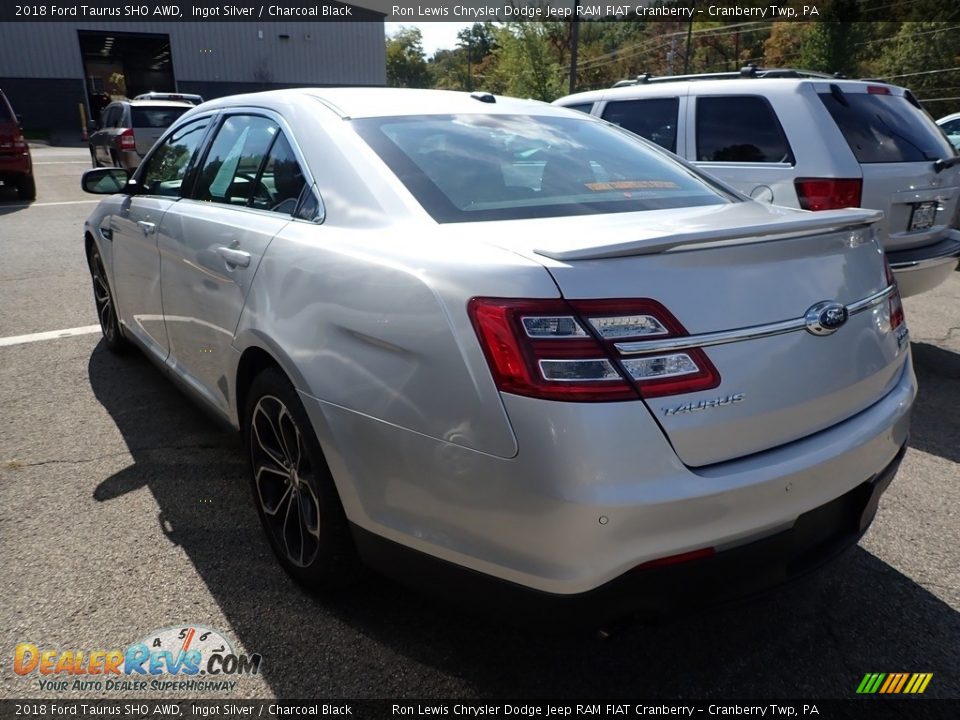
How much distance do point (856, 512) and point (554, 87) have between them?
44069 millimetres

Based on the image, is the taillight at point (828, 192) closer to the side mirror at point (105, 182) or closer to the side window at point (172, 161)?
the side window at point (172, 161)

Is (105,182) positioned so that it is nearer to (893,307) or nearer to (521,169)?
(521,169)

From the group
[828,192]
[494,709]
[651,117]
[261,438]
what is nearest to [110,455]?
[261,438]

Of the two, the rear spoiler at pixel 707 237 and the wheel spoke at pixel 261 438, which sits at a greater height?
the rear spoiler at pixel 707 237

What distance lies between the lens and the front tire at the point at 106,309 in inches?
183

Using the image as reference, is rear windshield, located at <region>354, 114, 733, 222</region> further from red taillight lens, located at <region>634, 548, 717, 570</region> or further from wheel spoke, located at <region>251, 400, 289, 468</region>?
red taillight lens, located at <region>634, 548, 717, 570</region>

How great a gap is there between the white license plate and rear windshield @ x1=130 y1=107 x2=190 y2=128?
14009 mm

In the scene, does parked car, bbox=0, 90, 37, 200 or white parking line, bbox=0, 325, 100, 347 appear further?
parked car, bbox=0, 90, 37, 200

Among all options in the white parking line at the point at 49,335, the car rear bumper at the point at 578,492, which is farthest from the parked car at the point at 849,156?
the white parking line at the point at 49,335

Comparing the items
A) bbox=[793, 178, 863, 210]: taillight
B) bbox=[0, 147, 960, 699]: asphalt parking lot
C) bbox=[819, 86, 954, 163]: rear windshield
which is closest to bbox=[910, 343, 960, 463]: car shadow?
bbox=[0, 147, 960, 699]: asphalt parking lot

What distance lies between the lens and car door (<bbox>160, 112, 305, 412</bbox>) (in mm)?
2578

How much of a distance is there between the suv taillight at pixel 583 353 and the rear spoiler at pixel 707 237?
0.13 m

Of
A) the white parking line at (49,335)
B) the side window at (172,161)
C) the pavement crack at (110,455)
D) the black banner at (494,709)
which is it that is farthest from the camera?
the white parking line at (49,335)

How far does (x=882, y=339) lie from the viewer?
208 cm
